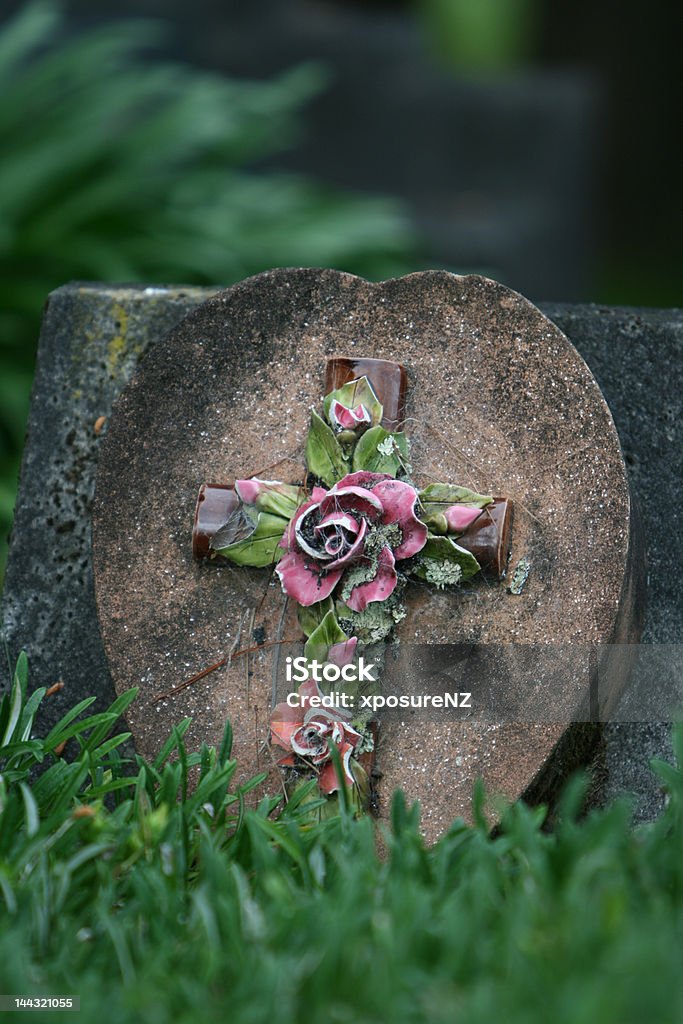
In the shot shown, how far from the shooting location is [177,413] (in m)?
1.49

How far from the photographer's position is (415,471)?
142cm

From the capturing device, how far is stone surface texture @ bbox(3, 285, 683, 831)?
1.58m

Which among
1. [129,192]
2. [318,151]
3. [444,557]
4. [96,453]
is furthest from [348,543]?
[318,151]

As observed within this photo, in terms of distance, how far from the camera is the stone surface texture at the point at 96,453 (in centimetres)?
158

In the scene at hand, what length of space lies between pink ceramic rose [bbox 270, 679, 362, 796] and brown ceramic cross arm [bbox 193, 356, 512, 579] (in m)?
0.24

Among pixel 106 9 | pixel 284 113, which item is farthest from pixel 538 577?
pixel 106 9

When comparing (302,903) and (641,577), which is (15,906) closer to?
(302,903)

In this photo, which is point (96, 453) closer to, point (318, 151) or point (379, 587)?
point (379, 587)

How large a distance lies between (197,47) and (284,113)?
571 millimetres

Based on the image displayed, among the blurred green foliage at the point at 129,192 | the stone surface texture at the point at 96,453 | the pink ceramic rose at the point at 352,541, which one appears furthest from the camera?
the blurred green foliage at the point at 129,192

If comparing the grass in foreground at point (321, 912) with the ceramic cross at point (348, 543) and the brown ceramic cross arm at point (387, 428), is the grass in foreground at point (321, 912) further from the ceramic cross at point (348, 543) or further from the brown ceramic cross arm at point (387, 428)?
the brown ceramic cross arm at point (387, 428)

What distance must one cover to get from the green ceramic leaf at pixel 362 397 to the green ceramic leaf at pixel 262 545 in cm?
18

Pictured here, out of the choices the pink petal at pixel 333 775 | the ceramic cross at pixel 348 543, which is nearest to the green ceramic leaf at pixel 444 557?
the ceramic cross at pixel 348 543

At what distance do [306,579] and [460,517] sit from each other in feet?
0.68
